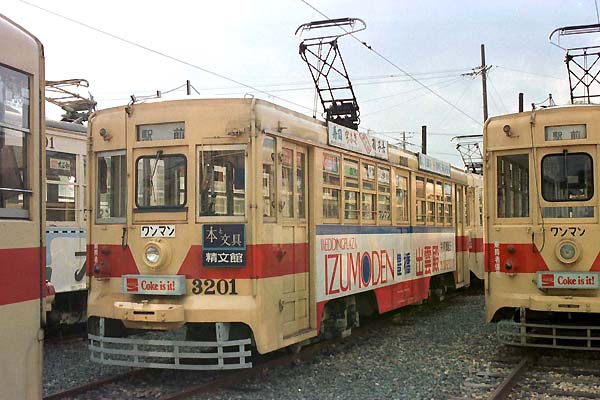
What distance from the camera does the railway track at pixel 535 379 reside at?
653 centimetres

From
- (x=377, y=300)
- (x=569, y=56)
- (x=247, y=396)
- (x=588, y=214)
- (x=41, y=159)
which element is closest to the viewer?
(x=41, y=159)

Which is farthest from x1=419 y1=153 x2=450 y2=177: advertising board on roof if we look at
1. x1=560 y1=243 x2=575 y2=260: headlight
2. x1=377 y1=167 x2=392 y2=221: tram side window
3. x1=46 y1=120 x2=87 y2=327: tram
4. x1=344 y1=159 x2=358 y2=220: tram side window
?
x1=46 y1=120 x2=87 y2=327: tram

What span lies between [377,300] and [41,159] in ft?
21.5

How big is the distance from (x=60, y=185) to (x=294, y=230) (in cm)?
371

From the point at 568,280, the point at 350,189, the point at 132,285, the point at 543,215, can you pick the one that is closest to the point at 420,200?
the point at 350,189

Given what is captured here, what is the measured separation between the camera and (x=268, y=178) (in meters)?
6.72

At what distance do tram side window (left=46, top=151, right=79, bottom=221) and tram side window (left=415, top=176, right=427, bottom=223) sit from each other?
5520mm

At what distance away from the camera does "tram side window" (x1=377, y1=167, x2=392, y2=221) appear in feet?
31.6

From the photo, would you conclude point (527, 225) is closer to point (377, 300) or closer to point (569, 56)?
point (377, 300)

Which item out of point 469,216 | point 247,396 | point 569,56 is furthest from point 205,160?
point 569,56

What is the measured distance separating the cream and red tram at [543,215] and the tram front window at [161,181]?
3829 mm

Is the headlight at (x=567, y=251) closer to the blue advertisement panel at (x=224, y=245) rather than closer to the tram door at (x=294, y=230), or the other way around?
the tram door at (x=294, y=230)

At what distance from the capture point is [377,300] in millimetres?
9531

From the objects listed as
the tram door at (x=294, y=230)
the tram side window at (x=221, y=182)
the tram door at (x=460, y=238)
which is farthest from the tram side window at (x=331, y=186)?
the tram door at (x=460, y=238)
